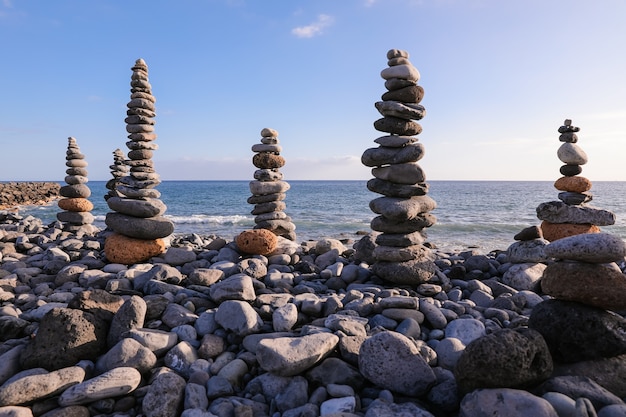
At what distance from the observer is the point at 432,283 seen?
7.21 metres

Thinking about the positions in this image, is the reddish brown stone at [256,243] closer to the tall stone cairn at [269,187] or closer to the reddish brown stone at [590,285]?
the tall stone cairn at [269,187]

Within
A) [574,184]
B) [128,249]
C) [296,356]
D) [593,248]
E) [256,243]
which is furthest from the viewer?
[574,184]

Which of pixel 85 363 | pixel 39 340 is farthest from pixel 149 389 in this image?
pixel 39 340

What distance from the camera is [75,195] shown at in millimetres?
13758

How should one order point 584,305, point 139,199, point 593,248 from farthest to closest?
point 139,199 → point 584,305 → point 593,248

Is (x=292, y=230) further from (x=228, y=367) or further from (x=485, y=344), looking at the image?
(x=485, y=344)

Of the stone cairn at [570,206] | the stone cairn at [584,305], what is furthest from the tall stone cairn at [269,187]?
the stone cairn at [584,305]

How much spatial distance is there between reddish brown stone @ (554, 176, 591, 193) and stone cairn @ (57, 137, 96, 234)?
14.5 meters

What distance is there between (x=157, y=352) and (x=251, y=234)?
4354mm

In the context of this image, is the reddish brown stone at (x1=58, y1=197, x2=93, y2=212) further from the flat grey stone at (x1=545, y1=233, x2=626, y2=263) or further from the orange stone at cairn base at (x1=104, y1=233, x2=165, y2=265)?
the flat grey stone at (x1=545, y1=233, x2=626, y2=263)

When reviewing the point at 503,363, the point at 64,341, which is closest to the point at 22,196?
the point at 64,341

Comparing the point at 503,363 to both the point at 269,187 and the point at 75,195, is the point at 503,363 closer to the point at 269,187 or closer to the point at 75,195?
the point at 269,187

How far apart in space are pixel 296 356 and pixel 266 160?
24.5 feet

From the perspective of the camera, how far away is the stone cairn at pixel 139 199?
8.31 m
